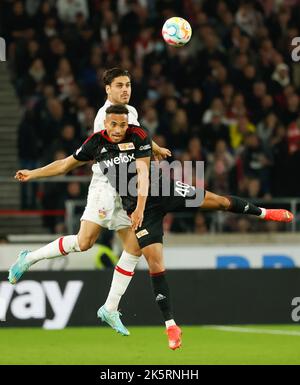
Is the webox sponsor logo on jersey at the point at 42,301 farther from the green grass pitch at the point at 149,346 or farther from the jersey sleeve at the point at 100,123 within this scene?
the jersey sleeve at the point at 100,123

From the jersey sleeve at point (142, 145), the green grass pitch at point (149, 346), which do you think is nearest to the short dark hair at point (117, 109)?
the jersey sleeve at point (142, 145)

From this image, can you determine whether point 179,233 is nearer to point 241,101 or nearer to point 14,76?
point 241,101

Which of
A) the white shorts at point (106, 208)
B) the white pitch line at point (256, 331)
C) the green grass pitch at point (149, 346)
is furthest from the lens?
the white pitch line at point (256, 331)

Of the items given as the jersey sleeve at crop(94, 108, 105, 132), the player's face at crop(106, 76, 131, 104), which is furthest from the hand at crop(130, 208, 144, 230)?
the player's face at crop(106, 76, 131, 104)

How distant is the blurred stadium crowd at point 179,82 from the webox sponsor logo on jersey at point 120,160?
5382 mm

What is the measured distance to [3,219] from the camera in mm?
16266

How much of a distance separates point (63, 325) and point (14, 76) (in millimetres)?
5961

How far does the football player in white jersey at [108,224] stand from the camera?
33.6ft

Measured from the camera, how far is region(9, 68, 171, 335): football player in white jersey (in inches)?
403

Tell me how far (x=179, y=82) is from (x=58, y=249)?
25.9ft

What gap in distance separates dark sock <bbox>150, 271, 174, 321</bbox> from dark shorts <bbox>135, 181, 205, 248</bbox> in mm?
331

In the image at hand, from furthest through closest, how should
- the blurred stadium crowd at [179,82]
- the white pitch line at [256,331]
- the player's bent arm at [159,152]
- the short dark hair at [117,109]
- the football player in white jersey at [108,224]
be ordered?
the blurred stadium crowd at [179,82] → the white pitch line at [256,331] → the player's bent arm at [159,152] → the football player in white jersey at [108,224] → the short dark hair at [117,109]

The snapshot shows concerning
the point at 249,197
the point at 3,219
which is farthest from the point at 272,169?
the point at 3,219

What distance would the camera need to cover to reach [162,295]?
1021 cm
